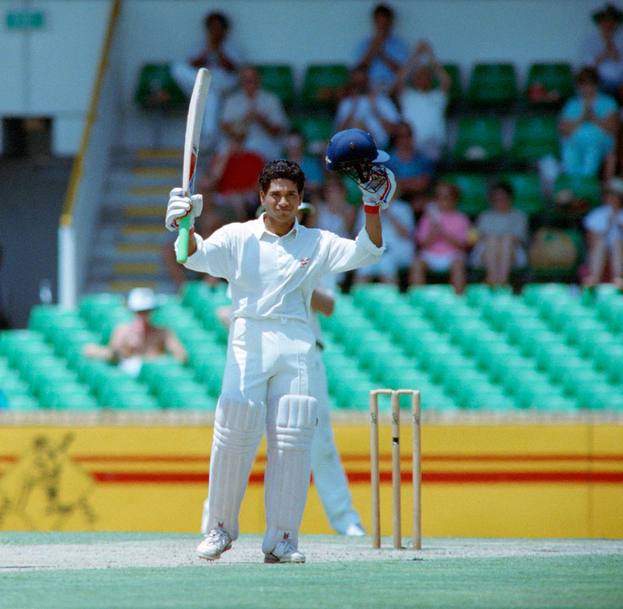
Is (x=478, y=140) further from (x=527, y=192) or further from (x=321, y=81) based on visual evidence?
(x=321, y=81)

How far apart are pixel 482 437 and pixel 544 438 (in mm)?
377

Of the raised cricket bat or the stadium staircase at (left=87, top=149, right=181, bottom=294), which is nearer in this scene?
the raised cricket bat

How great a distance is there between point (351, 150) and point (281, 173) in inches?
13.0

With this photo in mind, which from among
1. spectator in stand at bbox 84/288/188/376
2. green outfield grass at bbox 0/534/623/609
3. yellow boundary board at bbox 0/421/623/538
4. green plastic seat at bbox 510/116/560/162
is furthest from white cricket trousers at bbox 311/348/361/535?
green plastic seat at bbox 510/116/560/162

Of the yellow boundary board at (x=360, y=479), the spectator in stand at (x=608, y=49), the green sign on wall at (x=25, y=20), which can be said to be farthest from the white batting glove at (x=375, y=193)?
the green sign on wall at (x=25, y=20)

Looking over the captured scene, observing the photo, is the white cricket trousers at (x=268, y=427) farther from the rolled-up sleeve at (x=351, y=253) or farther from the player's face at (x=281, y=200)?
the player's face at (x=281, y=200)

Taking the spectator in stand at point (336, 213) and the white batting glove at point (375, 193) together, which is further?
the spectator in stand at point (336, 213)

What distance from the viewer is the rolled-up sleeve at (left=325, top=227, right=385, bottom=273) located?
702cm

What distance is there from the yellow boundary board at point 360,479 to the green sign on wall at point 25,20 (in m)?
5.82

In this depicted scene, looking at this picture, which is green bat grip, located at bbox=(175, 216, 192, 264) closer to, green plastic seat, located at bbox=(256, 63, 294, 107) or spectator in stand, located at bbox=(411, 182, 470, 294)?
spectator in stand, located at bbox=(411, 182, 470, 294)

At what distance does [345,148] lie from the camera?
6.98m

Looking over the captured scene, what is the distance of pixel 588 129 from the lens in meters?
13.7

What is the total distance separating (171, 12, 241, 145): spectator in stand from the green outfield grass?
25.7 feet

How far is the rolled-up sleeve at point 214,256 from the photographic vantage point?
7047 millimetres
